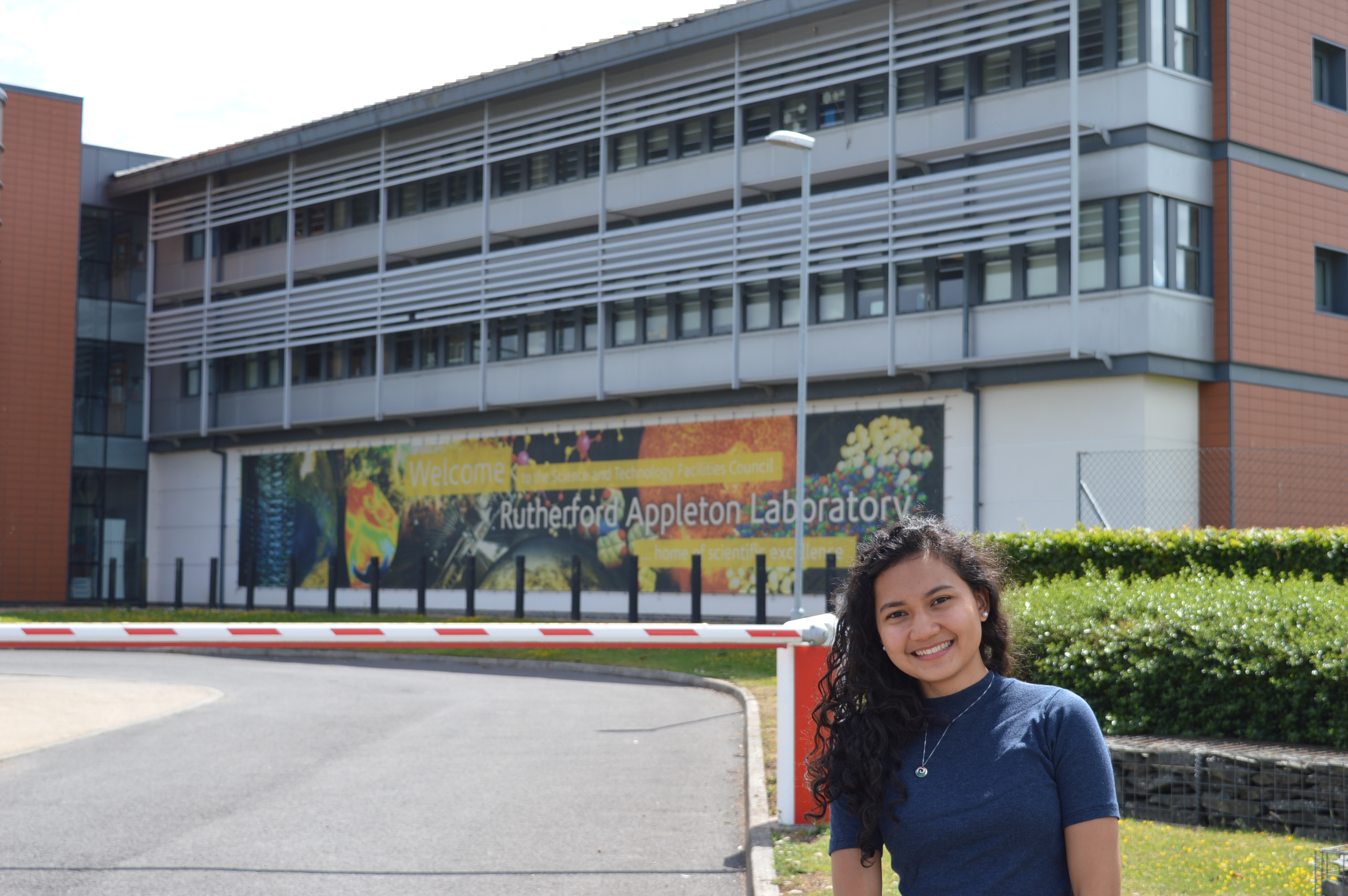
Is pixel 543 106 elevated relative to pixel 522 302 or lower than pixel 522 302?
elevated

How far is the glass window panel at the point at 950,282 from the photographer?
25906 millimetres

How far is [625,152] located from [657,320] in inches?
156

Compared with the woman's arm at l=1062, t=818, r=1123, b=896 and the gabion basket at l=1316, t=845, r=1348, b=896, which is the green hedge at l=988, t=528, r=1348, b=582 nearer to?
the gabion basket at l=1316, t=845, r=1348, b=896

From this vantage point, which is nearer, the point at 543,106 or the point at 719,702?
the point at 719,702

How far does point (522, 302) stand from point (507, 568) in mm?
5986

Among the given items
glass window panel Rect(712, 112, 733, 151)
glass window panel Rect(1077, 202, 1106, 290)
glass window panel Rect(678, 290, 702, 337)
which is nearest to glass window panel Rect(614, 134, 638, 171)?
glass window panel Rect(712, 112, 733, 151)

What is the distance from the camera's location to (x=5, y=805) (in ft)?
30.9

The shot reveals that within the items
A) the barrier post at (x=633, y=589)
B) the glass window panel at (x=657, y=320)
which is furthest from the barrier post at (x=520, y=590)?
the glass window panel at (x=657, y=320)

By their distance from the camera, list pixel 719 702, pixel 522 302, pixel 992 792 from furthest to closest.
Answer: pixel 522 302
pixel 719 702
pixel 992 792

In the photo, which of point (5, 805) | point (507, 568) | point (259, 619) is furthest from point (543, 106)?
point (5, 805)

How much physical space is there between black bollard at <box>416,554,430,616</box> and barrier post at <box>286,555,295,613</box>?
4.24 metres

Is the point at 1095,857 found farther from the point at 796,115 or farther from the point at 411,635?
the point at 796,115

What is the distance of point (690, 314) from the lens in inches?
1184

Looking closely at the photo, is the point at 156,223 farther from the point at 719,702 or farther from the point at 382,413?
the point at 719,702
